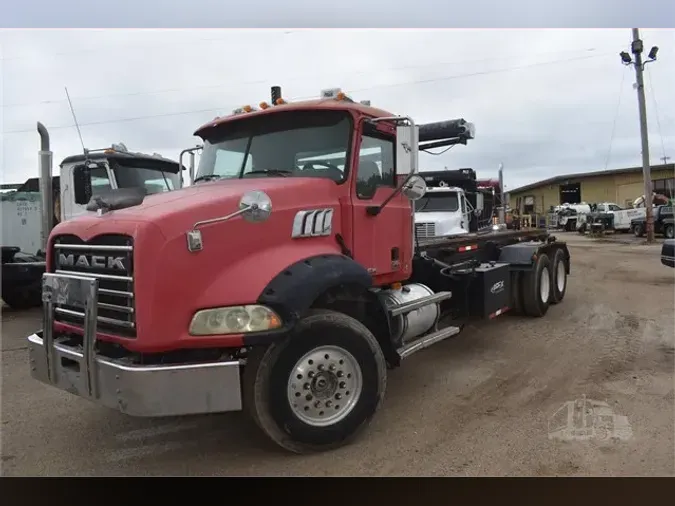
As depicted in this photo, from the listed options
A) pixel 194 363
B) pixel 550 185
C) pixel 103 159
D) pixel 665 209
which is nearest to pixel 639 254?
pixel 665 209

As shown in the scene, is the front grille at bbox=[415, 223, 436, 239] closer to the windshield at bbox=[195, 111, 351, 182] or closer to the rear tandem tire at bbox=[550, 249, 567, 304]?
the rear tandem tire at bbox=[550, 249, 567, 304]

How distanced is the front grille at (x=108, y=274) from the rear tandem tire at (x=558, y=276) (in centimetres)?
758

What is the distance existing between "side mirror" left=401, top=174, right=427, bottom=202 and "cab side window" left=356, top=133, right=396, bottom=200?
0.19m

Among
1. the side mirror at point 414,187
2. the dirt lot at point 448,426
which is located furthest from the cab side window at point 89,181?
the side mirror at point 414,187

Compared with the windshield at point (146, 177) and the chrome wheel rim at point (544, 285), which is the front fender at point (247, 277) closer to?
the windshield at point (146, 177)

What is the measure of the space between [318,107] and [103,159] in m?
5.53

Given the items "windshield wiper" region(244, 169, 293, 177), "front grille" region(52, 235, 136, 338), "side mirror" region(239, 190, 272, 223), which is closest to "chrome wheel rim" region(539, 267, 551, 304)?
"windshield wiper" region(244, 169, 293, 177)

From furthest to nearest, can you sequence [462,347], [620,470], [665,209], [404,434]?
[665,209] < [462,347] < [404,434] < [620,470]

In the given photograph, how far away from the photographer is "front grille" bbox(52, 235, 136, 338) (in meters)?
3.47

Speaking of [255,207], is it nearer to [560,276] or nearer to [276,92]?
[276,92]

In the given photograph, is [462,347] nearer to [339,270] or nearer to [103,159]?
[339,270]

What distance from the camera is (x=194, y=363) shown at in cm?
349

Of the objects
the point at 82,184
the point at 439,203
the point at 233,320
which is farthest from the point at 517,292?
the point at 82,184

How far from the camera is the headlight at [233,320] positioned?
3.49 metres
